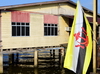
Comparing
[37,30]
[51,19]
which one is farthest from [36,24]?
[51,19]

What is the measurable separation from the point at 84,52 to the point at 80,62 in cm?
39

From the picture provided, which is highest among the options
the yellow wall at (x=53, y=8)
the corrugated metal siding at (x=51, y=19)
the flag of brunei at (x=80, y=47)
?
the yellow wall at (x=53, y=8)

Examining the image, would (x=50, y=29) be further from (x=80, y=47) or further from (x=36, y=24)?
(x=80, y=47)

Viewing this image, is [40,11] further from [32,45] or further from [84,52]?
[84,52]

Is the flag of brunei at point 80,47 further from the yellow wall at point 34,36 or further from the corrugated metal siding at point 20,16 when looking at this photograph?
the corrugated metal siding at point 20,16

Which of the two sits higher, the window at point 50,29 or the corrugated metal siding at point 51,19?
the corrugated metal siding at point 51,19

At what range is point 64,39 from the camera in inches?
711

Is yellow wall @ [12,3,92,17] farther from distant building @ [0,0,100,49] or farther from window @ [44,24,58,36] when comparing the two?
window @ [44,24,58,36]

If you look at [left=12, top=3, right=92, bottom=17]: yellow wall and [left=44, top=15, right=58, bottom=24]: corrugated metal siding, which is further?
[left=44, top=15, right=58, bottom=24]: corrugated metal siding

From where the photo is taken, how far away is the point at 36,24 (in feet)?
52.9

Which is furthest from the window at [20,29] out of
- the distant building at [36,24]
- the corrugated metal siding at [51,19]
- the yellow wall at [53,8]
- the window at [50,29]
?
the corrugated metal siding at [51,19]

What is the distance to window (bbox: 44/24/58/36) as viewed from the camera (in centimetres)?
1691

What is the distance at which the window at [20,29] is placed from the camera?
1511cm

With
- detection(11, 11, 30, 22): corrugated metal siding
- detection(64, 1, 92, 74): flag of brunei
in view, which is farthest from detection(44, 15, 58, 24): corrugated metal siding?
detection(64, 1, 92, 74): flag of brunei
